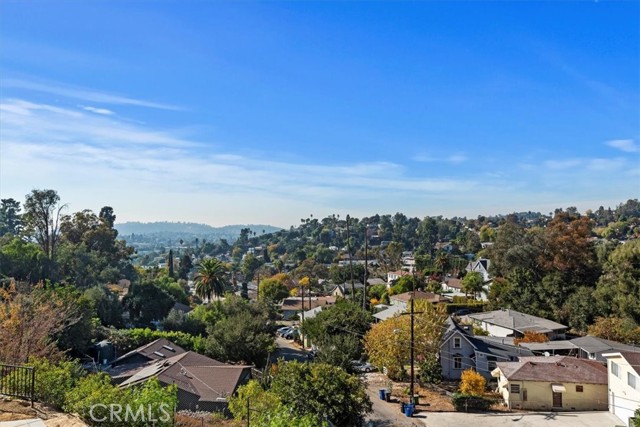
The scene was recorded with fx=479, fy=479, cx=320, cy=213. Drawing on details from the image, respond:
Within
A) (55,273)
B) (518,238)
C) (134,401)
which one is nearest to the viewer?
(134,401)

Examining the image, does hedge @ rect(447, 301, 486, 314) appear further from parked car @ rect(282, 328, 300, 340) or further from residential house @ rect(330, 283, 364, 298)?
residential house @ rect(330, 283, 364, 298)

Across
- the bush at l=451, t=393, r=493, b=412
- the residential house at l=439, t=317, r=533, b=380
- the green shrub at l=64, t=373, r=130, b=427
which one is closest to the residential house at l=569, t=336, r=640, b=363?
the residential house at l=439, t=317, r=533, b=380

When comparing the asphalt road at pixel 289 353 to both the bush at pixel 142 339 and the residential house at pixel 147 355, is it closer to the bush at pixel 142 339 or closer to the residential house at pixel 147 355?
the bush at pixel 142 339

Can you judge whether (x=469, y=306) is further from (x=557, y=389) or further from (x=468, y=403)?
(x=468, y=403)

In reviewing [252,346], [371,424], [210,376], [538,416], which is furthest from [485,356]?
[210,376]

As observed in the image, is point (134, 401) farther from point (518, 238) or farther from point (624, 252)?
point (518, 238)

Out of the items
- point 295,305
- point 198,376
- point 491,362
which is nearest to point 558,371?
point 491,362
